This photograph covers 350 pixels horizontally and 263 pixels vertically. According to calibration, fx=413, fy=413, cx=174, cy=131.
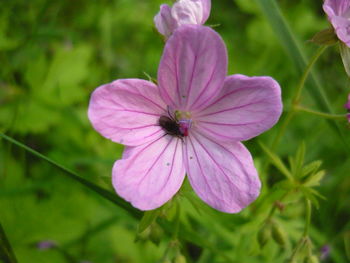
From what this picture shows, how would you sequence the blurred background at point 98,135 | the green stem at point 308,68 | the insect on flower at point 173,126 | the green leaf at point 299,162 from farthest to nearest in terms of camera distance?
the blurred background at point 98,135
the green leaf at point 299,162
the green stem at point 308,68
the insect on flower at point 173,126

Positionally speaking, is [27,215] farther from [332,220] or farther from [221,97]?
[332,220]

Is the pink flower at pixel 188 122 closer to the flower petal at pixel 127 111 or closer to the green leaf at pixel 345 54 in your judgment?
the flower petal at pixel 127 111

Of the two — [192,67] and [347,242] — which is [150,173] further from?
[347,242]

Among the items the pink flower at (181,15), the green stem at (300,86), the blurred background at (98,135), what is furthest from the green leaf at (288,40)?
the pink flower at (181,15)

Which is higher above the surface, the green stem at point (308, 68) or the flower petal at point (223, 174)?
the green stem at point (308, 68)

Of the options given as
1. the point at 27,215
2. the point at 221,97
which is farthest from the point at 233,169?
the point at 27,215

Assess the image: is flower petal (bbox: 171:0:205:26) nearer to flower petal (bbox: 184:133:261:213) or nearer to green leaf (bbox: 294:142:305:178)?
flower petal (bbox: 184:133:261:213)
